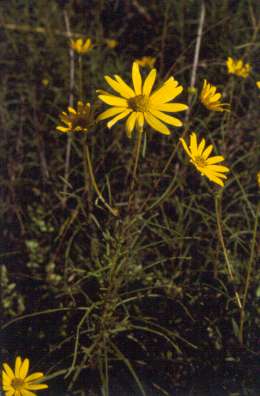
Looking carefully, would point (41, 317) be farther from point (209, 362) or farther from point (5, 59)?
point (5, 59)

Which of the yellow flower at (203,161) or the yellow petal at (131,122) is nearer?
the yellow petal at (131,122)

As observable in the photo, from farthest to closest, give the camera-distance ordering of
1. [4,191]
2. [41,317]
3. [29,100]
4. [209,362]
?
[29,100]
[4,191]
[41,317]
[209,362]

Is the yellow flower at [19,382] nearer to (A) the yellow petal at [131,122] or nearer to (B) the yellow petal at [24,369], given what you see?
(B) the yellow petal at [24,369]

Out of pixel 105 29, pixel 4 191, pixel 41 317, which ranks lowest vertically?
pixel 41 317

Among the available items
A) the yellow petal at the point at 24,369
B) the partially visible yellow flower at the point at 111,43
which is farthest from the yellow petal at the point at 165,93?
the partially visible yellow flower at the point at 111,43

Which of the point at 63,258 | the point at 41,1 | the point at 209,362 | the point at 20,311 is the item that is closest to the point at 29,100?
the point at 41,1

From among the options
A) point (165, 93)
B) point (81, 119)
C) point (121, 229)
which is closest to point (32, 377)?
point (121, 229)

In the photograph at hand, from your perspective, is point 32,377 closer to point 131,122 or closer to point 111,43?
point 131,122
